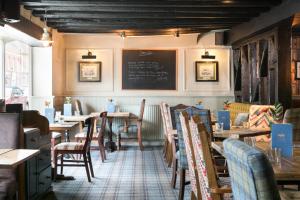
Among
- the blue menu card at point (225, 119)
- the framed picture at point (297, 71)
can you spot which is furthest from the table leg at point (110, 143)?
the framed picture at point (297, 71)

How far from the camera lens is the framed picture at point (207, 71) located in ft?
30.6

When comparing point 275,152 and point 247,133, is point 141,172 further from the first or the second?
point 275,152

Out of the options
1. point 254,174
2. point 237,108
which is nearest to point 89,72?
point 237,108

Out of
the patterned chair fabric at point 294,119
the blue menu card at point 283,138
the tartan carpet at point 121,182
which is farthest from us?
the tartan carpet at point 121,182

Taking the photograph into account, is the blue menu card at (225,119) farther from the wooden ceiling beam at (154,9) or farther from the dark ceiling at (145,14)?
the wooden ceiling beam at (154,9)

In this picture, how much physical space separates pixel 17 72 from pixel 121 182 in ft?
11.6

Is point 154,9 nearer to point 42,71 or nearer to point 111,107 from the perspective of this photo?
point 111,107

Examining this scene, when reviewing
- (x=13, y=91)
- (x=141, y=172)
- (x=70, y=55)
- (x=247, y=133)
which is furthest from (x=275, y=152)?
(x=70, y=55)

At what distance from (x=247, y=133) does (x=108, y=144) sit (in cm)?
453

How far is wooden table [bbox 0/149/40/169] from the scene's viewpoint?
96.0 inches

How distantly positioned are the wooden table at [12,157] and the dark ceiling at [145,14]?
11.5 ft

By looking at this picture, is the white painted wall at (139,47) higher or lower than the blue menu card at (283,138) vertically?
higher

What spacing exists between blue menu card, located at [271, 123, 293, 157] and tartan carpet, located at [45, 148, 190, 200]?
211cm

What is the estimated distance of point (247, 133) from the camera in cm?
434
